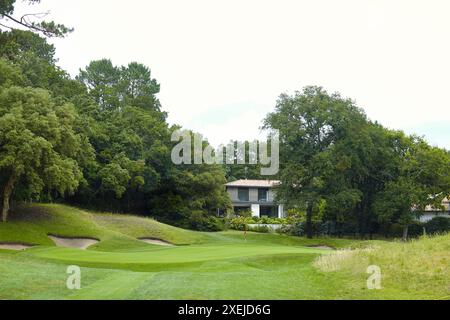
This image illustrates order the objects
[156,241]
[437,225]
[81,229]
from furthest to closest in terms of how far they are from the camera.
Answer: [437,225], [156,241], [81,229]

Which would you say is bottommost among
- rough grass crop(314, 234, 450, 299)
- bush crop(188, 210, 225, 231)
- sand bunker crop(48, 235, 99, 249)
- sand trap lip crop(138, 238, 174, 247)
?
sand trap lip crop(138, 238, 174, 247)

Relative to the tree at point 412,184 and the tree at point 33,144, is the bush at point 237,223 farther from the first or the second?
the tree at point 33,144

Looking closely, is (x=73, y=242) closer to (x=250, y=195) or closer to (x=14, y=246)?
(x=14, y=246)

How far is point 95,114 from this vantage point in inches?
2160

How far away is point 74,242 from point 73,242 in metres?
0.07

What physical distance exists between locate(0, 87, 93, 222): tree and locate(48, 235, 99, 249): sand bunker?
134 inches

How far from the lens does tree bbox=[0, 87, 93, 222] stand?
34438 millimetres

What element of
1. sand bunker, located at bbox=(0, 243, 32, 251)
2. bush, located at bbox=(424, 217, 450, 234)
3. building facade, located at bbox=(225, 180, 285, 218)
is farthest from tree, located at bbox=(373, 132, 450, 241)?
sand bunker, located at bbox=(0, 243, 32, 251)

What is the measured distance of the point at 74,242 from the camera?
3728cm

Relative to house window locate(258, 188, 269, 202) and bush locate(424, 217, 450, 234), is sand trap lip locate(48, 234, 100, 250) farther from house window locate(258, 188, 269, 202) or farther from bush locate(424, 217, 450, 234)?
house window locate(258, 188, 269, 202)

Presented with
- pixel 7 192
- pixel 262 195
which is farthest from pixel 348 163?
pixel 262 195
